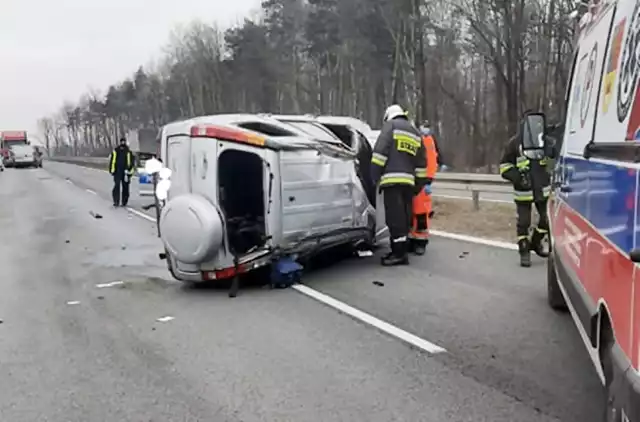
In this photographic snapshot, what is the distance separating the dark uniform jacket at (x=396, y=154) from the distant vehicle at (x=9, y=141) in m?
59.7

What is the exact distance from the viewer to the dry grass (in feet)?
38.7

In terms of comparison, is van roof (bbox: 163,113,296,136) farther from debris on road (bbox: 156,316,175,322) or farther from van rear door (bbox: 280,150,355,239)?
debris on road (bbox: 156,316,175,322)

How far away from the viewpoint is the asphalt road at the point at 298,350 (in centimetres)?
442

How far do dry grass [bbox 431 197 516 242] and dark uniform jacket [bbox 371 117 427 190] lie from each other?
269 cm

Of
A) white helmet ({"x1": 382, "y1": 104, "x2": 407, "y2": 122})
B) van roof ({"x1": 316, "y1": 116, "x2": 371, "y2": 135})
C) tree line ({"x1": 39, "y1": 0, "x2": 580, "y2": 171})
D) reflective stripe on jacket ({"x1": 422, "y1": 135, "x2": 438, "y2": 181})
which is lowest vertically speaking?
reflective stripe on jacket ({"x1": 422, "y1": 135, "x2": 438, "y2": 181})

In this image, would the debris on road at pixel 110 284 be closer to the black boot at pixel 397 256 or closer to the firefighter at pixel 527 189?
the black boot at pixel 397 256

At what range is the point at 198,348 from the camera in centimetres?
575

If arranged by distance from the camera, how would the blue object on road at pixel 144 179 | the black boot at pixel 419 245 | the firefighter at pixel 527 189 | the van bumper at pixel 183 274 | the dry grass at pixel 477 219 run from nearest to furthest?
the van bumper at pixel 183 274 → the firefighter at pixel 527 189 → the black boot at pixel 419 245 → the dry grass at pixel 477 219 → the blue object on road at pixel 144 179

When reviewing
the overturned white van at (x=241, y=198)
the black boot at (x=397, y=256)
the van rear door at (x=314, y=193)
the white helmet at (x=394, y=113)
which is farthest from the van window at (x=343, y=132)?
the black boot at (x=397, y=256)

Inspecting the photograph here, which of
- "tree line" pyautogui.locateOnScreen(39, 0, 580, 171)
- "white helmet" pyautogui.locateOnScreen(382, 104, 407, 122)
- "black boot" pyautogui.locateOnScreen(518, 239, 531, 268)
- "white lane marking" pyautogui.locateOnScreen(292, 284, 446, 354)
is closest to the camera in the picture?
"white lane marking" pyautogui.locateOnScreen(292, 284, 446, 354)

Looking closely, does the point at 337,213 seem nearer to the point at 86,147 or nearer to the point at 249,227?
the point at 249,227

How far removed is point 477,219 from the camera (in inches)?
528

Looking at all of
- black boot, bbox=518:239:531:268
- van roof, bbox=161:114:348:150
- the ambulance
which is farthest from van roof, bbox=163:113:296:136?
the ambulance

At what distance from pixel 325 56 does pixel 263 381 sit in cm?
4699
